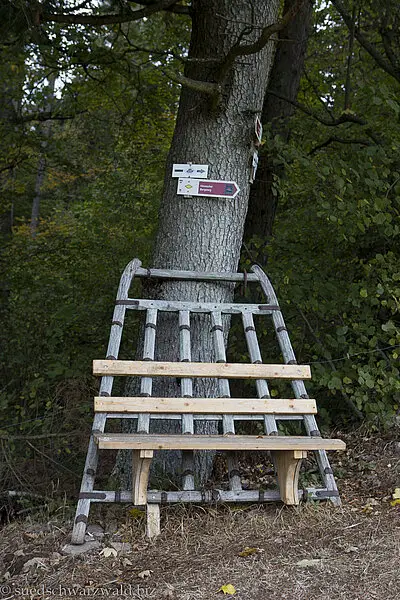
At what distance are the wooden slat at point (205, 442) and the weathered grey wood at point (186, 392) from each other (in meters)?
0.21

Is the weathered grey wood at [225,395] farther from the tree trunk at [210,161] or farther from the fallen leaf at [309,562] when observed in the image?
the fallen leaf at [309,562]

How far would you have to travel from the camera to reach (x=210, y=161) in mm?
4719

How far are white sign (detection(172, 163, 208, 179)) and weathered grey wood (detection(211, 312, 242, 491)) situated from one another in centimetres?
98

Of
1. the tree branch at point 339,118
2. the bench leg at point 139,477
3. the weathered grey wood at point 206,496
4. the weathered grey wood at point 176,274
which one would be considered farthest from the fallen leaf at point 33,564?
the tree branch at point 339,118

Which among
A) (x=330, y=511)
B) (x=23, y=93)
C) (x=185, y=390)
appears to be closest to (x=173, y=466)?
(x=185, y=390)

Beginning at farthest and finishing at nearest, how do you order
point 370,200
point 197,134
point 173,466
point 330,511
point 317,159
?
point 317,159, point 370,200, point 197,134, point 173,466, point 330,511

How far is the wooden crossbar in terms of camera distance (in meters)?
3.79

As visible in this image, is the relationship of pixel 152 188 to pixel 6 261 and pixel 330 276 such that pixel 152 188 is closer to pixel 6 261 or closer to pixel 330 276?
pixel 6 261

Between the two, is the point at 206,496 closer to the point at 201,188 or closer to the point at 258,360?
the point at 258,360

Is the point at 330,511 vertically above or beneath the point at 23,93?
beneath

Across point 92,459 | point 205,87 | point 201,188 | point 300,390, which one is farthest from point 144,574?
point 205,87

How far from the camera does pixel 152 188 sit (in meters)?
8.71

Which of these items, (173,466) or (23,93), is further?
(23,93)

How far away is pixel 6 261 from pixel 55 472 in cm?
395
